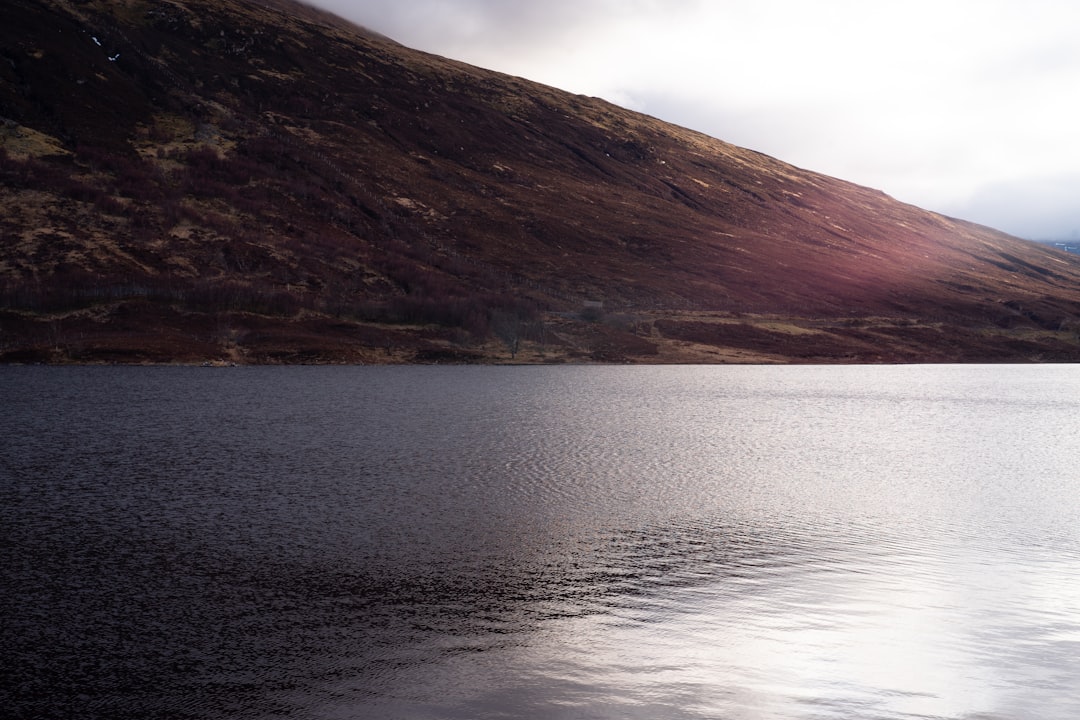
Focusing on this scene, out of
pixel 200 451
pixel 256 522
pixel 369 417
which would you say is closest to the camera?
pixel 256 522

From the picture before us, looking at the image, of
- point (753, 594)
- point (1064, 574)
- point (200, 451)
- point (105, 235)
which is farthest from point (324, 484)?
point (105, 235)

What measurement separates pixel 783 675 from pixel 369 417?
2256 inches

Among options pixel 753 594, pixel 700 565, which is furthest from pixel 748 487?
pixel 753 594

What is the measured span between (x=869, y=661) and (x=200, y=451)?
41.5m

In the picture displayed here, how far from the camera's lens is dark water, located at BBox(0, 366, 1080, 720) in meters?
17.7

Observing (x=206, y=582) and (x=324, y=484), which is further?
(x=324, y=484)

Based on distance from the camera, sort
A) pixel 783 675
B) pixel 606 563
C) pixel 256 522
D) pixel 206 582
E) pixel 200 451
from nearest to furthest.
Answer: pixel 783 675, pixel 206 582, pixel 606 563, pixel 256 522, pixel 200 451

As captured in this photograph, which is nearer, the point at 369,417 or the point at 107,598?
the point at 107,598

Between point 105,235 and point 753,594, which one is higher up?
point 105,235

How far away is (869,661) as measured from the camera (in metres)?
19.7

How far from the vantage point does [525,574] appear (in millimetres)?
26797

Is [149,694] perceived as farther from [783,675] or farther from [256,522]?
[256,522]

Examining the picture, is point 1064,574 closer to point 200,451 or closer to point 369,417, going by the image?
point 200,451

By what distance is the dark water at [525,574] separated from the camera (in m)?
17.7
